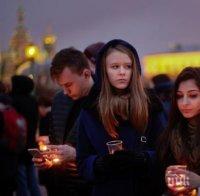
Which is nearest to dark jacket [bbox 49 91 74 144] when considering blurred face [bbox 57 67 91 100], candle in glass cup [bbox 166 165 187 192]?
blurred face [bbox 57 67 91 100]

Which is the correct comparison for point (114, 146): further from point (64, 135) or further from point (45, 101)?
point (45, 101)

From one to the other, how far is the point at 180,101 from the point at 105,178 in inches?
25.9

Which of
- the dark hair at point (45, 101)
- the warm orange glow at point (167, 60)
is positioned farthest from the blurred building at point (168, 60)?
the dark hair at point (45, 101)

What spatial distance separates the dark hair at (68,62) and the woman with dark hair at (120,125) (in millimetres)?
849

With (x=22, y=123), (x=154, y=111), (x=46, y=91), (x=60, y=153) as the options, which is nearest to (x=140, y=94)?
(x=154, y=111)

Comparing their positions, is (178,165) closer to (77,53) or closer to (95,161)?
(95,161)

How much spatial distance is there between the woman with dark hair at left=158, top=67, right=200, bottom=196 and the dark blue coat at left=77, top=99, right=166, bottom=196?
4.5 inches

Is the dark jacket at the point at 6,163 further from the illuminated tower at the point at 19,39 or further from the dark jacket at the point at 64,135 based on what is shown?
the illuminated tower at the point at 19,39

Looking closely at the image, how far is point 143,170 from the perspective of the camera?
4055 millimetres

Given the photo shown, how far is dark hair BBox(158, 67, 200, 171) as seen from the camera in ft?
12.8

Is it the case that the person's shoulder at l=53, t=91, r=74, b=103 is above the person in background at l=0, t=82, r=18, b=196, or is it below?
above

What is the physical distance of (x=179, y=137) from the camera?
403 centimetres

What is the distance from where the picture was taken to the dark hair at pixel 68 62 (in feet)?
16.7

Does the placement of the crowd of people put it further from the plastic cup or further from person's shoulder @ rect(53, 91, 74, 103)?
person's shoulder @ rect(53, 91, 74, 103)
